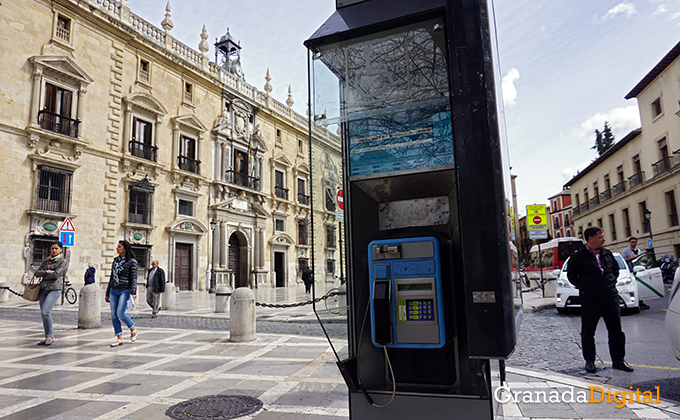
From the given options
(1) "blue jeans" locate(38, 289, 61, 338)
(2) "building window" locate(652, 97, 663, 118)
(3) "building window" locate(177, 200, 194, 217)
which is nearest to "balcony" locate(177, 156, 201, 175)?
(3) "building window" locate(177, 200, 194, 217)

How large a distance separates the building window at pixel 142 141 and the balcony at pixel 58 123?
288 centimetres

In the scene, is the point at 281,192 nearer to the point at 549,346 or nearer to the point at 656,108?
the point at 656,108

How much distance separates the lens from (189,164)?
25156mm

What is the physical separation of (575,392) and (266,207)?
28.5 meters

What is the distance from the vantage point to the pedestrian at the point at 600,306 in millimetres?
5016

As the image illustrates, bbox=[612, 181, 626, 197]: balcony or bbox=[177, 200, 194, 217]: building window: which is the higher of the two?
bbox=[612, 181, 626, 197]: balcony

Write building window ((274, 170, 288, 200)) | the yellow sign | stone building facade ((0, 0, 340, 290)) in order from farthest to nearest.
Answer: building window ((274, 170, 288, 200)) → stone building facade ((0, 0, 340, 290)) → the yellow sign

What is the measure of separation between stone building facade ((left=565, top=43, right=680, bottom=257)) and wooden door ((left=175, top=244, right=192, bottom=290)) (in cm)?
2643

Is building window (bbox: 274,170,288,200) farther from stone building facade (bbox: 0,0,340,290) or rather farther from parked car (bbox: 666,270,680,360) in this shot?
parked car (bbox: 666,270,680,360)

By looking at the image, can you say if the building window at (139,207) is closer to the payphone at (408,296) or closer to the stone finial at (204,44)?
the stone finial at (204,44)

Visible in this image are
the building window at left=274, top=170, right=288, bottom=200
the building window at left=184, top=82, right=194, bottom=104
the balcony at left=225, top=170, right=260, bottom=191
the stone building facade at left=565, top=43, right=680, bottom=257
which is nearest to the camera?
the building window at left=184, top=82, right=194, bottom=104

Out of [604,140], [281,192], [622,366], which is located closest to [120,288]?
[622,366]

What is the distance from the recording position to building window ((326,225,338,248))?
11.3ft

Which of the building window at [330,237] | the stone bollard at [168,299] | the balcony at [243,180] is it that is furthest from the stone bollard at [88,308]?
the balcony at [243,180]
